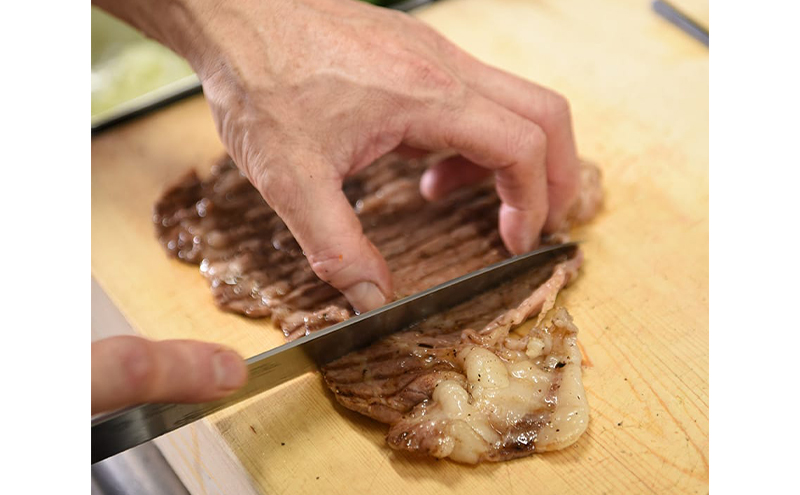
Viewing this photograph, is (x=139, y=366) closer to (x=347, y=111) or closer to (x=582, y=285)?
(x=347, y=111)

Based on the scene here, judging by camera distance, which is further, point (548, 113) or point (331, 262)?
point (548, 113)

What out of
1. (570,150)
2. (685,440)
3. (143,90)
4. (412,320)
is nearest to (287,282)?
(412,320)

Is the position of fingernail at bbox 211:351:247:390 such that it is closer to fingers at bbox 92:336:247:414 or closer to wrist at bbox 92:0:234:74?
fingers at bbox 92:336:247:414

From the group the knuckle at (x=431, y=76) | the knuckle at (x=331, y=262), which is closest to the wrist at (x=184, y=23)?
the knuckle at (x=431, y=76)

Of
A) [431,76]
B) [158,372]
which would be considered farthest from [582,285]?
[158,372]

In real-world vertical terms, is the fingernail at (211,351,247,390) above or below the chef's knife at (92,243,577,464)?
above

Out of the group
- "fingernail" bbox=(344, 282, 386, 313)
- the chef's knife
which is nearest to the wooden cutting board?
the chef's knife

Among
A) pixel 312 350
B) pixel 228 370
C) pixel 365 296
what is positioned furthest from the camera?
pixel 365 296
